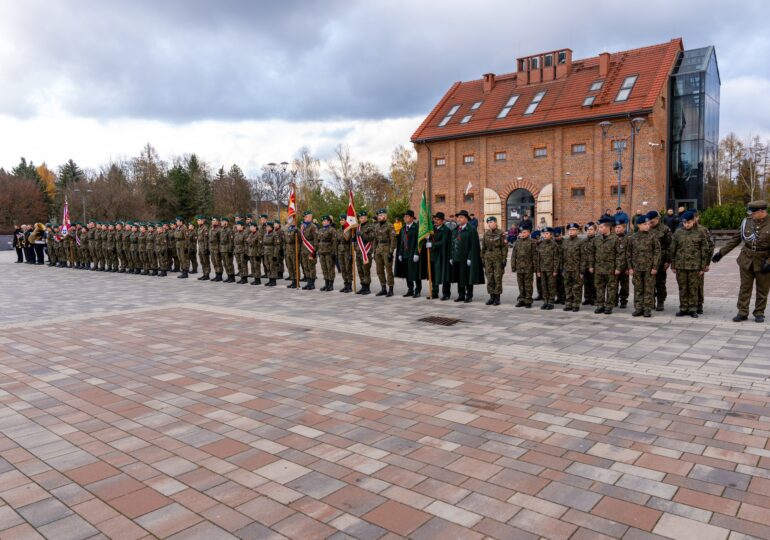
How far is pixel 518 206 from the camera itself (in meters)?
38.3

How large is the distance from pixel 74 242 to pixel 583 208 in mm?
28572

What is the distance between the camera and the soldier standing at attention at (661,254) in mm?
10078

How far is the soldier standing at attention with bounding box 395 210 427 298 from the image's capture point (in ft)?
42.8

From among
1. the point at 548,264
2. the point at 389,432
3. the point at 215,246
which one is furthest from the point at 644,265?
the point at 215,246

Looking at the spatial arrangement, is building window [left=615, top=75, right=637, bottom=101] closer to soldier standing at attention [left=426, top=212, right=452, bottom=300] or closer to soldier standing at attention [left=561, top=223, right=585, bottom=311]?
soldier standing at attention [left=426, top=212, right=452, bottom=300]

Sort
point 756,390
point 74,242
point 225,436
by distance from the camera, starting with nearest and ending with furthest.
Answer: point 225,436, point 756,390, point 74,242

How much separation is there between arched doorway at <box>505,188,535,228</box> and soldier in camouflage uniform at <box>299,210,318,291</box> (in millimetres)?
24799

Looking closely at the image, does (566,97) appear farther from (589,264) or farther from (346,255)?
(589,264)

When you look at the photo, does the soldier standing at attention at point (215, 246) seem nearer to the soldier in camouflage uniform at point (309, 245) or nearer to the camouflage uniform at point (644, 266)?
the soldier in camouflage uniform at point (309, 245)

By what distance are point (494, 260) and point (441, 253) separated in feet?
4.59

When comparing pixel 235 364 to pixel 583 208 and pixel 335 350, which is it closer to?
pixel 335 350

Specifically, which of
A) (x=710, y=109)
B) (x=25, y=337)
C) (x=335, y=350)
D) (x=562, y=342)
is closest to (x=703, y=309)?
(x=562, y=342)

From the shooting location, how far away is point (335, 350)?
7.44m

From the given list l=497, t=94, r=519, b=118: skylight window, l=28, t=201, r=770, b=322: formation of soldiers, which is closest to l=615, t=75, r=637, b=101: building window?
l=497, t=94, r=519, b=118: skylight window
